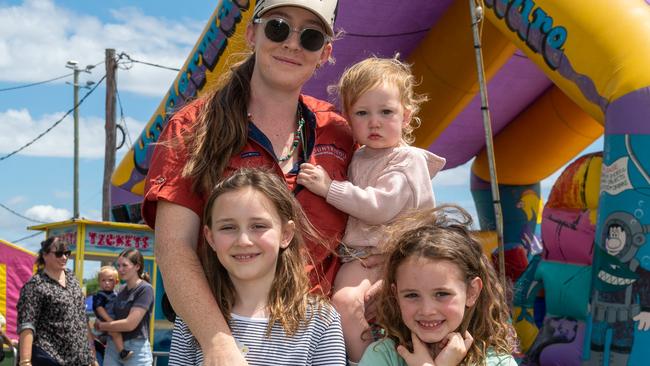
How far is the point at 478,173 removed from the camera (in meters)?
10.4

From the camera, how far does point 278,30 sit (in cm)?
209

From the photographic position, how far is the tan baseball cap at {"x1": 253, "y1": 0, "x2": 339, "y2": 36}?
6.84ft

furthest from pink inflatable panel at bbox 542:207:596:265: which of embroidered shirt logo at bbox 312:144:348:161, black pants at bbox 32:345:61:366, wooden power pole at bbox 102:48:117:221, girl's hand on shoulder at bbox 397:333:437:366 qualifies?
wooden power pole at bbox 102:48:117:221

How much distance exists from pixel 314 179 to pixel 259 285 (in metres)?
0.30

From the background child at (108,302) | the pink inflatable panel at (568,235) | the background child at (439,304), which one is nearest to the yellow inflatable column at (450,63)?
the pink inflatable panel at (568,235)

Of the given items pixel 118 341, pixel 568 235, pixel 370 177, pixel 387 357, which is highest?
pixel 568 235

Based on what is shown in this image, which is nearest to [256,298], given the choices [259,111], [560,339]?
[259,111]

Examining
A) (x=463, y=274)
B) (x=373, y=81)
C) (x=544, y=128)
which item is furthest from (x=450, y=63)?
(x=463, y=274)

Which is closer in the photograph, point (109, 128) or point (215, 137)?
point (215, 137)

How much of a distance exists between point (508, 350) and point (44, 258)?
3.91 metres

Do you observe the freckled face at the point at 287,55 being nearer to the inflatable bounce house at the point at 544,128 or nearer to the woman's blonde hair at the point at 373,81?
the woman's blonde hair at the point at 373,81

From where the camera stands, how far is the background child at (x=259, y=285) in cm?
192

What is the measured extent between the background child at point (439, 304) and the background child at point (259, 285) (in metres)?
0.14

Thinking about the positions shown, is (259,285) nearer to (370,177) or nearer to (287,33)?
(370,177)
